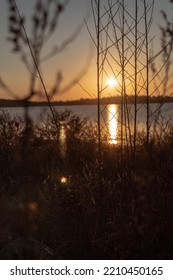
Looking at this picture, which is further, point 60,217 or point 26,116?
point 60,217

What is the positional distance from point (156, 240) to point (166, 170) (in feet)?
1.92

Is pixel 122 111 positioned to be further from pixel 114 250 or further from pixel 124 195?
pixel 114 250

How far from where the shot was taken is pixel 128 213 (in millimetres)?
3506

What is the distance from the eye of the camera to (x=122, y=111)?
3719 mm

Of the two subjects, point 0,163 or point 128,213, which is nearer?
point 128,213

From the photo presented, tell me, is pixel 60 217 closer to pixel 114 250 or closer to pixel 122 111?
pixel 114 250

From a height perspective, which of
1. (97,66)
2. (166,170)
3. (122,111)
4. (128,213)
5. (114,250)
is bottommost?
(114,250)
